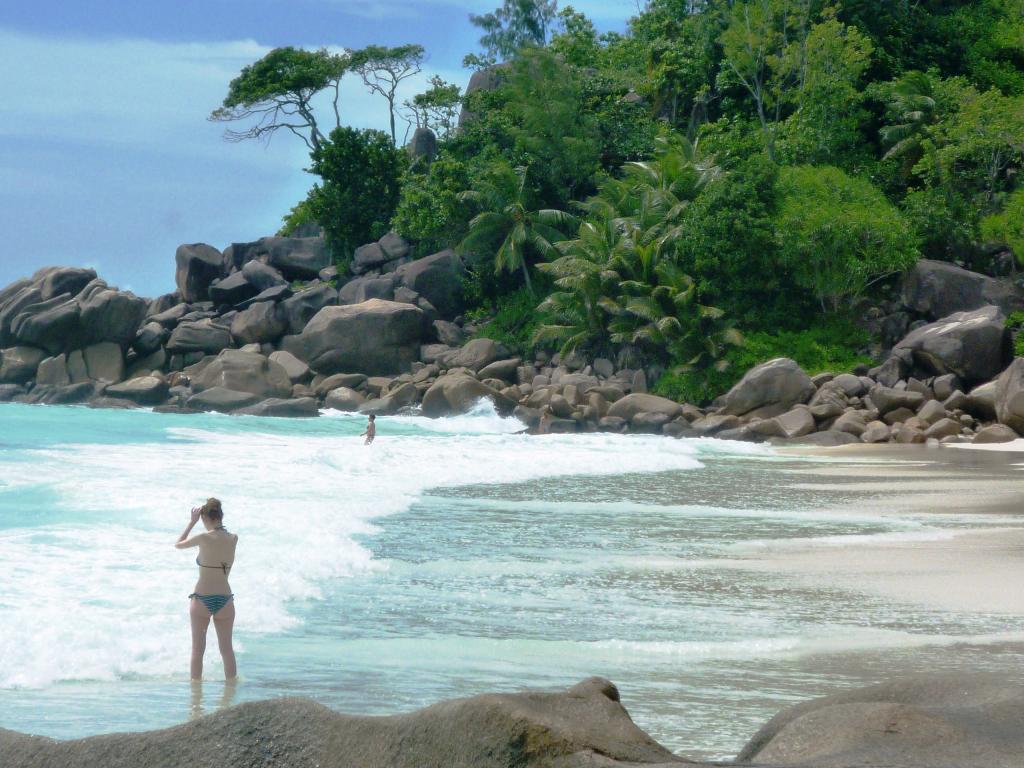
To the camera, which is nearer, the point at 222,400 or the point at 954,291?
the point at 954,291

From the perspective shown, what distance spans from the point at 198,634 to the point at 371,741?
3.95 m

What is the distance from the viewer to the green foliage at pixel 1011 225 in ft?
105

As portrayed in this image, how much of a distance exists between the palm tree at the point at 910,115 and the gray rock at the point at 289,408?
70.1ft

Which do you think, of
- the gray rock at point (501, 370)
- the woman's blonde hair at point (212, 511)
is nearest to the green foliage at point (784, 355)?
the gray rock at point (501, 370)

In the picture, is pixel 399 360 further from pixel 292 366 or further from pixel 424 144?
pixel 424 144

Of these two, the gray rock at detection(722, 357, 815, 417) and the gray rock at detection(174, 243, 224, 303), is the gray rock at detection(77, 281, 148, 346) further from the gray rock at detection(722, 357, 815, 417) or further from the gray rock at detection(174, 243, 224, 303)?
the gray rock at detection(722, 357, 815, 417)

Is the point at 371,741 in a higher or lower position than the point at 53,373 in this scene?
lower

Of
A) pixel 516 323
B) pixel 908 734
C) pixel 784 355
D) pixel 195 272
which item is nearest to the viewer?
pixel 908 734

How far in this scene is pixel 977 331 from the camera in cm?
3062

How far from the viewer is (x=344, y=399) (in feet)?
131

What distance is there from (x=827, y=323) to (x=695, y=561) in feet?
87.4

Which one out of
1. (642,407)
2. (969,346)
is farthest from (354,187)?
(969,346)

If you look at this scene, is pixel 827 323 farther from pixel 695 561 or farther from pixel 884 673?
pixel 884 673

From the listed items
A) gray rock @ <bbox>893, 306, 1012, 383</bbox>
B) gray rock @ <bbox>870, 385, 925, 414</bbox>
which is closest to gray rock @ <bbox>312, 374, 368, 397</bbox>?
gray rock @ <bbox>870, 385, 925, 414</bbox>
